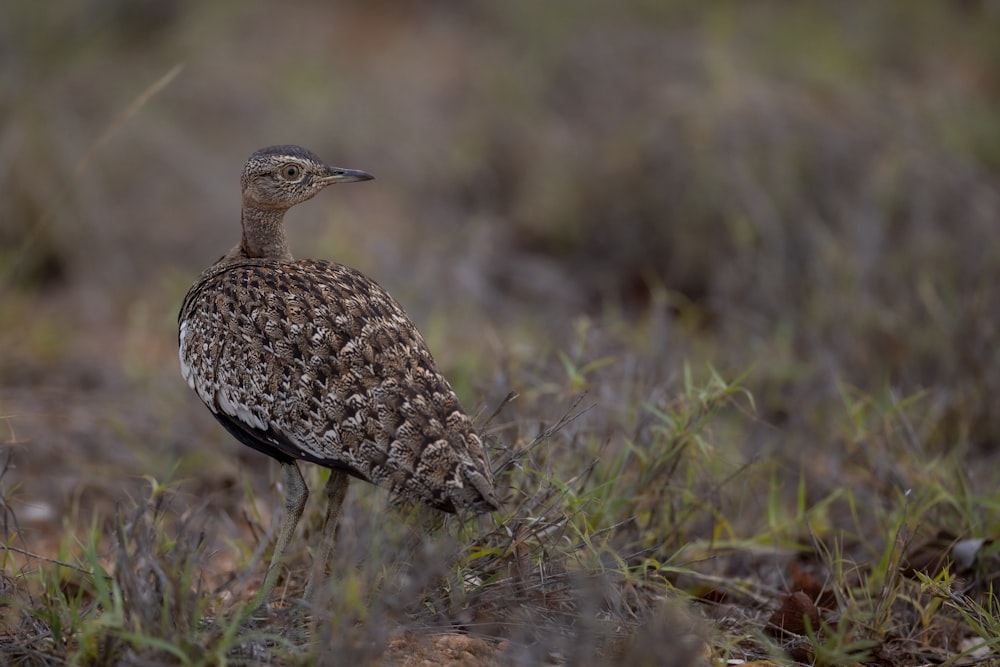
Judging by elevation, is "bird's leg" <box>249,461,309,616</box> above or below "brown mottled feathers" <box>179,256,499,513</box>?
below

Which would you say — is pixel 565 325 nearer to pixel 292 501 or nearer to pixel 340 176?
pixel 340 176

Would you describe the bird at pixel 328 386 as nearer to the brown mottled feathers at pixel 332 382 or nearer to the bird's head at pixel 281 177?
the brown mottled feathers at pixel 332 382

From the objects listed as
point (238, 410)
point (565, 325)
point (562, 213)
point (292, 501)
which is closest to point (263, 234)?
point (238, 410)

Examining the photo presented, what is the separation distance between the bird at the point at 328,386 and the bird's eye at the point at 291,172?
0.30 m

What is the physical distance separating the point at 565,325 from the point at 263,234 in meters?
2.81

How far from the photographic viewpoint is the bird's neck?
3.48 m

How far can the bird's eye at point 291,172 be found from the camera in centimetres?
341

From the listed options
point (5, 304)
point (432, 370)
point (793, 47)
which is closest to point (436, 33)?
point (793, 47)

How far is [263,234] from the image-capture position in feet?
11.5

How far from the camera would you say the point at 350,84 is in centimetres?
1039

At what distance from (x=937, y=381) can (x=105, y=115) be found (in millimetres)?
5837

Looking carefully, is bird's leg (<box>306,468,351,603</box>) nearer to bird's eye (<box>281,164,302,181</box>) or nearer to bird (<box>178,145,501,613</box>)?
bird (<box>178,145,501,613</box>)


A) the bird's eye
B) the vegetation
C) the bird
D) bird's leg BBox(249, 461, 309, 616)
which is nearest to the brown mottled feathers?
the bird

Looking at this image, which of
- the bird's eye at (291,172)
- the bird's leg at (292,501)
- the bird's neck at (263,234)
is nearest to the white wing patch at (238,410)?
the bird's leg at (292,501)
